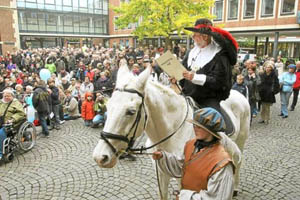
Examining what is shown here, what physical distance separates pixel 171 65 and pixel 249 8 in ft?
76.7

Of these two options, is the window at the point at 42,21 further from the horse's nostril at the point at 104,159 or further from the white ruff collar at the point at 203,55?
the horse's nostril at the point at 104,159

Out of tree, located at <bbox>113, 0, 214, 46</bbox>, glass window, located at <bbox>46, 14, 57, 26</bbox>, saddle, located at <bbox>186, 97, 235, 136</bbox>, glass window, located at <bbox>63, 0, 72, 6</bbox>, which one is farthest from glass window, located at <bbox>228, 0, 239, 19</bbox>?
glass window, located at <bbox>46, 14, 57, 26</bbox>

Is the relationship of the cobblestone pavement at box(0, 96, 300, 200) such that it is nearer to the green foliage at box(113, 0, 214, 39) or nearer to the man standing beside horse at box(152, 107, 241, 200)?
the man standing beside horse at box(152, 107, 241, 200)

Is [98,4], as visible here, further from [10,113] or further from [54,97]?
[10,113]

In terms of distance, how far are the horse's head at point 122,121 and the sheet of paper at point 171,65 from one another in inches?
25.3

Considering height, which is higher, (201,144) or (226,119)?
(201,144)

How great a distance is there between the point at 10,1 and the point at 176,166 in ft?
102

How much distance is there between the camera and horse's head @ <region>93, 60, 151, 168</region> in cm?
203

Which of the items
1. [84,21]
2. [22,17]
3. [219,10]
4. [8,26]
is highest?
[84,21]

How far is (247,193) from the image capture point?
4.31m

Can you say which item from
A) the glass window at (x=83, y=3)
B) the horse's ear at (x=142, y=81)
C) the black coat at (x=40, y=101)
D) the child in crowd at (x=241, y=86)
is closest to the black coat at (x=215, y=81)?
the horse's ear at (x=142, y=81)

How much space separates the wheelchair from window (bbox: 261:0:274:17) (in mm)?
21882

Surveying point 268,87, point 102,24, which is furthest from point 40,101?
point 102,24

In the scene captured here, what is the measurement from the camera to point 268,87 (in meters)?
8.53
